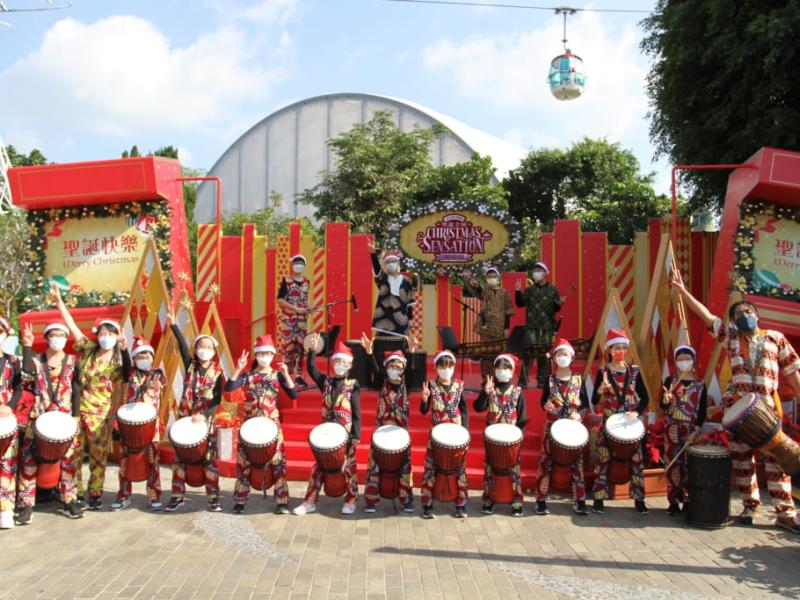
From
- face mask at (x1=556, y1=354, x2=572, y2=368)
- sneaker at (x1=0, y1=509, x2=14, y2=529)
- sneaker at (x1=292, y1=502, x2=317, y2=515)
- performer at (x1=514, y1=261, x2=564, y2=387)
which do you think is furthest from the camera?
performer at (x1=514, y1=261, x2=564, y2=387)

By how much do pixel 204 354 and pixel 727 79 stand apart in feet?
27.5

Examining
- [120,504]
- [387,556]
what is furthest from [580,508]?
[120,504]

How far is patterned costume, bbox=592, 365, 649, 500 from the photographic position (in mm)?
6727

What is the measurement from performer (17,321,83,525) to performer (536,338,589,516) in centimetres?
428

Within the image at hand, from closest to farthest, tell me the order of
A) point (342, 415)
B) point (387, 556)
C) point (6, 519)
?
point (387, 556), point (6, 519), point (342, 415)

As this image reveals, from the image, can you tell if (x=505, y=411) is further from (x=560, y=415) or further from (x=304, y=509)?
(x=304, y=509)

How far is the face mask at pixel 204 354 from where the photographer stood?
678 centimetres

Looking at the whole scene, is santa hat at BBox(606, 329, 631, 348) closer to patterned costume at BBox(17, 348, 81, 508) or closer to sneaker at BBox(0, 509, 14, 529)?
patterned costume at BBox(17, 348, 81, 508)

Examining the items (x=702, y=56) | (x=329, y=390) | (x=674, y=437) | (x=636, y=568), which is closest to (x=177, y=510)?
(x=329, y=390)

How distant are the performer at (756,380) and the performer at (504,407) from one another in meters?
1.96

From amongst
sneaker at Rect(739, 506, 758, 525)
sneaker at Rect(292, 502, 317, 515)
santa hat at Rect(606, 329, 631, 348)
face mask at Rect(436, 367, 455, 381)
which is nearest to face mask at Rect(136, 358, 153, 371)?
sneaker at Rect(292, 502, 317, 515)

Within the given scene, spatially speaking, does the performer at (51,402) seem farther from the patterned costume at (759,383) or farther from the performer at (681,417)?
the patterned costume at (759,383)

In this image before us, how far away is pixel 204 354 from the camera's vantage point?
267 inches

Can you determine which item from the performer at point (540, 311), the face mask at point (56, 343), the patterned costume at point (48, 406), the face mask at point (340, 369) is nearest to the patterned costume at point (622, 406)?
the performer at point (540, 311)
